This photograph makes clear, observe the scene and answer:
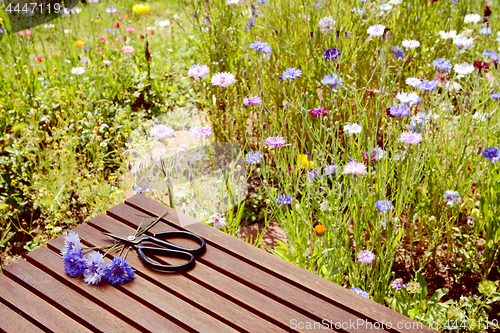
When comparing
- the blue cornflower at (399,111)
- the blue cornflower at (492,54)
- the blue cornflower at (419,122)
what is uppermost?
the blue cornflower at (399,111)

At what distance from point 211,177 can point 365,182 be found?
3.11 feet

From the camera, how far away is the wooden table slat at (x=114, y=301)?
3.82 feet

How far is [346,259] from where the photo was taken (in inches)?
71.4

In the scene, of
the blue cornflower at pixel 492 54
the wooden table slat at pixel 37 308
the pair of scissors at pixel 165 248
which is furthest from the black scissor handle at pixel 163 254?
the blue cornflower at pixel 492 54

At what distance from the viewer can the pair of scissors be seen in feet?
4.44

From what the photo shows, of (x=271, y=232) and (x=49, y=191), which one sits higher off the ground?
(x=49, y=191)

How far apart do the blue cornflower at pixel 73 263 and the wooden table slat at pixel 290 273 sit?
329mm

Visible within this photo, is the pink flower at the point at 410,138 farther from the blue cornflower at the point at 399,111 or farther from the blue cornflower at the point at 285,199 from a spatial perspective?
the blue cornflower at the point at 285,199

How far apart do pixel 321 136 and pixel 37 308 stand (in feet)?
5.34

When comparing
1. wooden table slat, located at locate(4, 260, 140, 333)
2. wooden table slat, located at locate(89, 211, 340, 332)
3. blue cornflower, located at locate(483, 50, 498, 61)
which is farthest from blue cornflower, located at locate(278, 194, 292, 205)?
blue cornflower, located at locate(483, 50, 498, 61)

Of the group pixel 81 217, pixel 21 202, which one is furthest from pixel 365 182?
pixel 21 202

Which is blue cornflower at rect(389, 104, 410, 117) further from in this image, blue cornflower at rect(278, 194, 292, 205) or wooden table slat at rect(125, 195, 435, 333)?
wooden table slat at rect(125, 195, 435, 333)

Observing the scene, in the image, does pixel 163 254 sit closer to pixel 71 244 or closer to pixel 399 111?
pixel 71 244

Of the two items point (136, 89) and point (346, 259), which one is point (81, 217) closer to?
point (136, 89)
